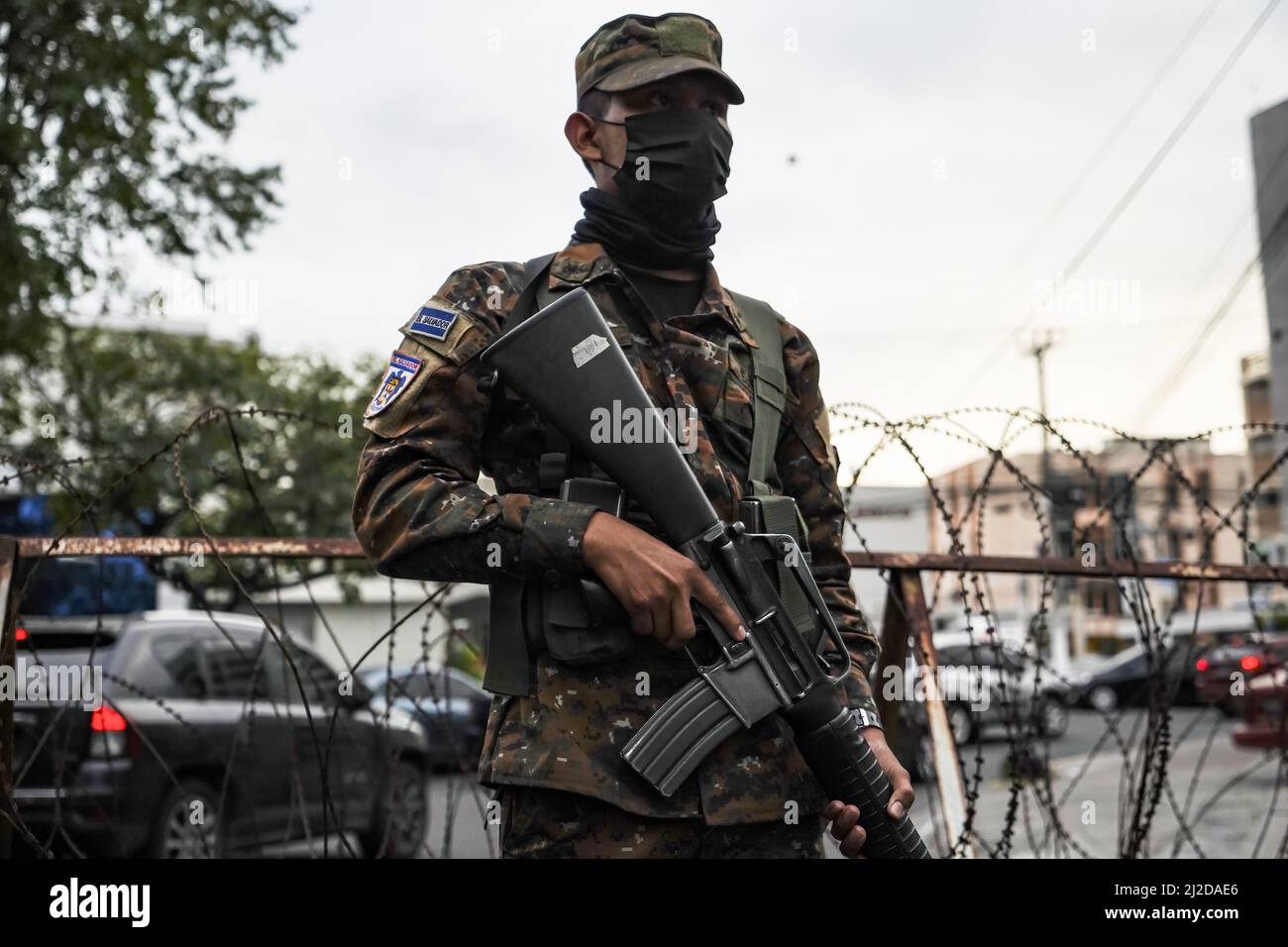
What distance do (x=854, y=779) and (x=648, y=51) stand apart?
117 centimetres

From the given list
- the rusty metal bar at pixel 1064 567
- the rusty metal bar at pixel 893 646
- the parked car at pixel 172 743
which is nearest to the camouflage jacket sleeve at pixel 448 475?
the rusty metal bar at pixel 1064 567

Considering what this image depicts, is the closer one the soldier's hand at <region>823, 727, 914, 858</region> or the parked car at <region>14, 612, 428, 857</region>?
the soldier's hand at <region>823, 727, 914, 858</region>

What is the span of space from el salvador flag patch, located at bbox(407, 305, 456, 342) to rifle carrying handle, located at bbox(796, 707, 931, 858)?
0.80 metres

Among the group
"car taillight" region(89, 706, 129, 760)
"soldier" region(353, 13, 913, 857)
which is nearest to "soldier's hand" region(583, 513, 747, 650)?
"soldier" region(353, 13, 913, 857)

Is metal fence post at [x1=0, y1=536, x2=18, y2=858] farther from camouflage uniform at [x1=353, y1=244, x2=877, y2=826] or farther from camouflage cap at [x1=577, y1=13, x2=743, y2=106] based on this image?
camouflage cap at [x1=577, y1=13, x2=743, y2=106]

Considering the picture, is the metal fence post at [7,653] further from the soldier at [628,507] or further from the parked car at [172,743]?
the parked car at [172,743]

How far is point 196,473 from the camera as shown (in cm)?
1229

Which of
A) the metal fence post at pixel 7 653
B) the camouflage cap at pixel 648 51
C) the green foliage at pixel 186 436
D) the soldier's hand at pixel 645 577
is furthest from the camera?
the green foliage at pixel 186 436

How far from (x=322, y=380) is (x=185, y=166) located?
18637 millimetres

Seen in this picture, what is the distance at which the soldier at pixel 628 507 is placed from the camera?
1835mm

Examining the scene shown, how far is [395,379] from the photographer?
76.8 inches

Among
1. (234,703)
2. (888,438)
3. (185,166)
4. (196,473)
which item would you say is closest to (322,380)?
(196,473)

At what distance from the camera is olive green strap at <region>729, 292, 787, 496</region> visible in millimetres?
2096
